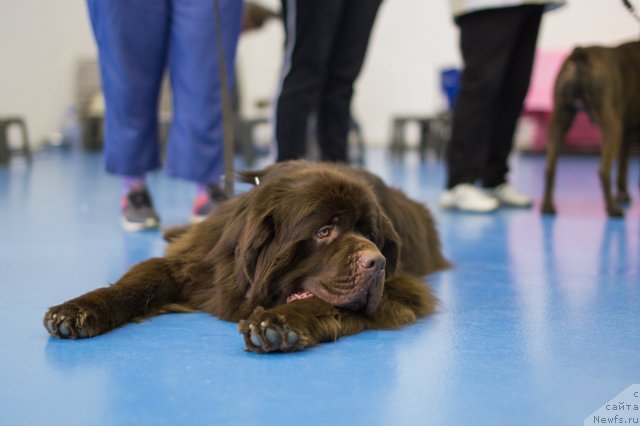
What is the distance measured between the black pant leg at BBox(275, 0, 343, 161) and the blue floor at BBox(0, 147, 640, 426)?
0.79m

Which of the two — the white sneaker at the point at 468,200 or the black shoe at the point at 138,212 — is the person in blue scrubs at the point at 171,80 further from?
the white sneaker at the point at 468,200

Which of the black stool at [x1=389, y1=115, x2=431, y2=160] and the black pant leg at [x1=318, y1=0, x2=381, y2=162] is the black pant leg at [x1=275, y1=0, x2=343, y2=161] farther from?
the black stool at [x1=389, y1=115, x2=431, y2=160]

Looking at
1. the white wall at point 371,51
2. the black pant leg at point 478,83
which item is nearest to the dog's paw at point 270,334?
the black pant leg at point 478,83

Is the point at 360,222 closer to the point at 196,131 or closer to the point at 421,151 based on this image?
the point at 196,131

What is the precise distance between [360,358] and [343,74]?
7.18 ft

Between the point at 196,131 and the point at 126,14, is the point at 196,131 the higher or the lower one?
the lower one

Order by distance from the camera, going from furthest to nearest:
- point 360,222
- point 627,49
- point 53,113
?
point 53,113, point 627,49, point 360,222

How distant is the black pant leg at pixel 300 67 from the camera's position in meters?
3.05

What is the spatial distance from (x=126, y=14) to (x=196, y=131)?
58cm

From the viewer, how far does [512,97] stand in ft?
13.9

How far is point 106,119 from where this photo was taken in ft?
10.3

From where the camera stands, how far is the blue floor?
1229 millimetres

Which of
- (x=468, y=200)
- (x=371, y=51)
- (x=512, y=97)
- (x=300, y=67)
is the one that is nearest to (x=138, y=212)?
(x=300, y=67)

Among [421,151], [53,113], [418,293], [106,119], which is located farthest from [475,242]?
[53,113]
